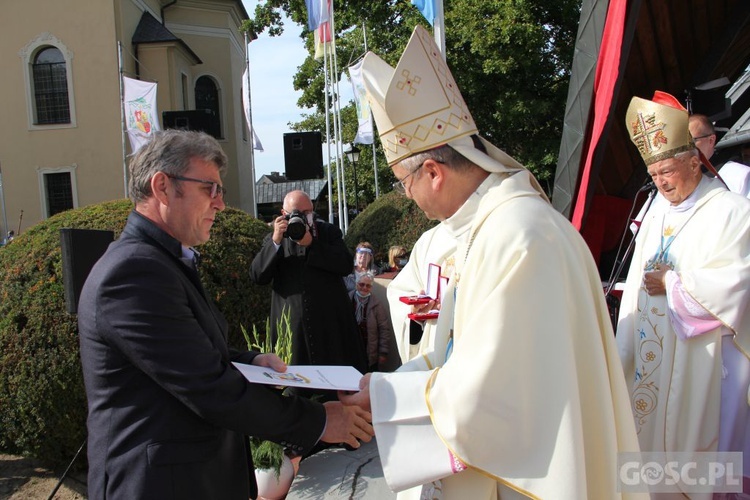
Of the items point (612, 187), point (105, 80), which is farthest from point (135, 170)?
point (105, 80)

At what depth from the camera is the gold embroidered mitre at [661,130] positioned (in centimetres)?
318

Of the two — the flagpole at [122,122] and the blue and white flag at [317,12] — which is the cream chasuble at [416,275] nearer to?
the blue and white flag at [317,12]

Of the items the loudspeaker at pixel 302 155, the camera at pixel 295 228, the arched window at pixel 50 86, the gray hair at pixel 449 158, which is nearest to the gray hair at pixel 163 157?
the gray hair at pixel 449 158

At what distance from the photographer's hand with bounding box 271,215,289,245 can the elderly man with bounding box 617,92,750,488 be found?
2447 mm

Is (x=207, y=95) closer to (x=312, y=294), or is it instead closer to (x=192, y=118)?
(x=192, y=118)

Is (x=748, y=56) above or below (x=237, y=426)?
above

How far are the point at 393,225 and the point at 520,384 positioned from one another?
6955 mm

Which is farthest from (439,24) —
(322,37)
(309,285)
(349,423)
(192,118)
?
(192,118)

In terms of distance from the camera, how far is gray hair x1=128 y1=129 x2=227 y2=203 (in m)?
1.94

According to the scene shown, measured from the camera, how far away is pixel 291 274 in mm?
4562

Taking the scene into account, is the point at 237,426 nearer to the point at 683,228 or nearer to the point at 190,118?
the point at 683,228

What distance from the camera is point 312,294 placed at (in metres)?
4.55

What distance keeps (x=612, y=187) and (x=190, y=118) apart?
11707 millimetres

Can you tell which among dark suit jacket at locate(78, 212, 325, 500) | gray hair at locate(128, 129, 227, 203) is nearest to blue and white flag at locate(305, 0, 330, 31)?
gray hair at locate(128, 129, 227, 203)
